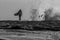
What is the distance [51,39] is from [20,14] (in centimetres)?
9962

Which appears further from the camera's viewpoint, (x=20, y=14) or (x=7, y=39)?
(x=20, y=14)

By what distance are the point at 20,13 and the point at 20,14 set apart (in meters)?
0.87

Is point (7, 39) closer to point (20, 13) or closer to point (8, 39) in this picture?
point (8, 39)

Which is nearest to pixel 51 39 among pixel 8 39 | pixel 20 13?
pixel 8 39

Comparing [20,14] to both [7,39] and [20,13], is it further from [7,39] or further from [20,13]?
[7,39]

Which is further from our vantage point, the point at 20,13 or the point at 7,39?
the point at 20,13

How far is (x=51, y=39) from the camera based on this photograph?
4481 centimetres

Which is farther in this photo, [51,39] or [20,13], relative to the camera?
[20,13]

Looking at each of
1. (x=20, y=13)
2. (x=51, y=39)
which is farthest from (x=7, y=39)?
(x=20, y=13)

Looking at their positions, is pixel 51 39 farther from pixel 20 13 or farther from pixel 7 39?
pixel 20 13

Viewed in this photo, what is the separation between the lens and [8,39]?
44.6 metres

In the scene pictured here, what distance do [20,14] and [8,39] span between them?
99.2 metres

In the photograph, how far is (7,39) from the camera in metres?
44.7

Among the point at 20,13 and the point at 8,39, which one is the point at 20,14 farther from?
the point at 8,39
